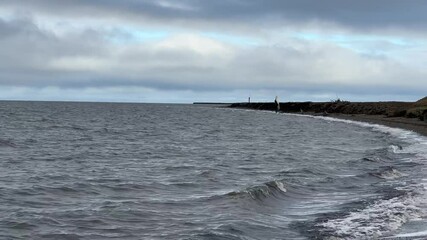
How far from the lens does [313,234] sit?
1226 centimetres

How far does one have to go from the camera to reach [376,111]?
89.4 meters

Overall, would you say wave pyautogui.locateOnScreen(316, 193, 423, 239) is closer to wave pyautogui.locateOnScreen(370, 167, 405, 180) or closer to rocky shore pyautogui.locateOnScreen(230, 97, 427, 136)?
wave pyautogui.locateOnScreen(370, 167, 405, 180)

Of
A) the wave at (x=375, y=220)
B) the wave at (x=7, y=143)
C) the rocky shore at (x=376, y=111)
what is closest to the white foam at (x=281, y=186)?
the wave at (x=375, y=220)

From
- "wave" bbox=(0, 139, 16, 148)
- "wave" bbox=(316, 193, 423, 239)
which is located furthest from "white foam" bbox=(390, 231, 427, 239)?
"wave" bbox=(0, 139, 16, 148)

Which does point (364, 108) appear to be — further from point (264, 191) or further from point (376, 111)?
point (264, 191)

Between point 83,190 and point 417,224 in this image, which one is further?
point 83,190

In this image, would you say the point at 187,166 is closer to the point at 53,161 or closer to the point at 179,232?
the point at 53,161

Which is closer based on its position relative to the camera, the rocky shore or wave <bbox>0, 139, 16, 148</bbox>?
wave <bbox>0, 139, 16, 148</bbox>

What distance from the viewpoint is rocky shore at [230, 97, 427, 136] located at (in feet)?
185

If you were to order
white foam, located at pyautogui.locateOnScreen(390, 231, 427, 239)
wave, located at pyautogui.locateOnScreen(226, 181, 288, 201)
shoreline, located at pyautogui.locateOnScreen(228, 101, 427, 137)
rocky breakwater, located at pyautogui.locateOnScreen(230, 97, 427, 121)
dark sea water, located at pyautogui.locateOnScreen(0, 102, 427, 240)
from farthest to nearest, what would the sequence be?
rocky breakwater, located at pyautogui.locateOnScreen(230, 97, 427, 121) < shoreline, located at pyautogui.locateOnScreen(228, 101, 427, 137) < wave, located at pyautogui.locateOnScreen(226, 181, 288, 201) < dark sea water, located at pyautogui.locateOnScreen(0, 102, 427, 240) < white foam, located at pyautogui.locateOnScreen(390, 231, 427, 239)

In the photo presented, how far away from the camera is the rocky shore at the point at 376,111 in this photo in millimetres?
56500

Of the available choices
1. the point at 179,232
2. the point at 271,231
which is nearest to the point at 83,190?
the point at 179,232

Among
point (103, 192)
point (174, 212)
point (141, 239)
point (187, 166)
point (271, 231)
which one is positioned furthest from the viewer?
point (187, 166)

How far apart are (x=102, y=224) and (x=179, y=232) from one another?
1877mm
